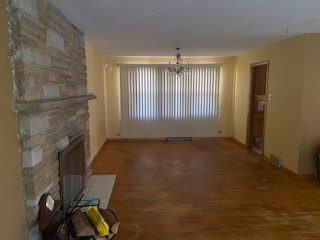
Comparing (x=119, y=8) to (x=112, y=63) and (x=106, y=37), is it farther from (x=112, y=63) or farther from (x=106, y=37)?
(x=112, y=63)

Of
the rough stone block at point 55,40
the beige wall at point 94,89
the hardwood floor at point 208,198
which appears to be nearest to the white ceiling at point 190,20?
the rough stone block at point 55,40

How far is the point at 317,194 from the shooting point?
10.9 ft

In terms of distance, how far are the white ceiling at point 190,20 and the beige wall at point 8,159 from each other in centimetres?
99

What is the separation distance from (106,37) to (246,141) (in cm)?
411

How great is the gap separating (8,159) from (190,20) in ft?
7.85

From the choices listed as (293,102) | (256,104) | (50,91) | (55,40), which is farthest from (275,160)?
(55,40)

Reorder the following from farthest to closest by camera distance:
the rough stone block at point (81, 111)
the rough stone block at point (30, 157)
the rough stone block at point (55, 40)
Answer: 1. the rough stone block at point (81, 111)
2. the rough stone block at point (55, 40)
3. the rough stone block at point (30, 157)

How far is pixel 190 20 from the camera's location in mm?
2863

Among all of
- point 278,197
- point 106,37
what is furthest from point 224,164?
point 106,37

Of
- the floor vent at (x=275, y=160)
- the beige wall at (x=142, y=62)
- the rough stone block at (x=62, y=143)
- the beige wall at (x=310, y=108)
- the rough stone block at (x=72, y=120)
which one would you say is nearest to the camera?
the rough stone block at (x=62, y=143)

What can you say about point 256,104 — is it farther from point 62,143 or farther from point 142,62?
point 62,143

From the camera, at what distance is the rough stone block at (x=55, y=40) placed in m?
2.23

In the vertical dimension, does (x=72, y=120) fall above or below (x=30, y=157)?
above

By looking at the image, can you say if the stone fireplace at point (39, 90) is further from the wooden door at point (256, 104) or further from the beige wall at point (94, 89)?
the wooden door at point (256, 104)
